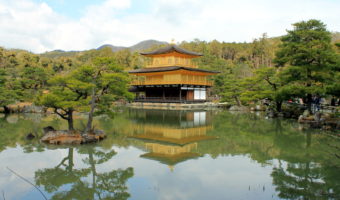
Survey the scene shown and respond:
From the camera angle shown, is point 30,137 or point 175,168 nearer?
point 175,168

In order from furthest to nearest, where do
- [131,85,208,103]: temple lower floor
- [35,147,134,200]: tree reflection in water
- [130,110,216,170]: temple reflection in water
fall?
[131,85,208,103]: temple lower floor → [130,110,216,170]: temple reflection in water → [35,147,134,200]: tree reflection in water

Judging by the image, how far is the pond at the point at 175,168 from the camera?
20.5ft

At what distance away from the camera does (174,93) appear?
3528 cm

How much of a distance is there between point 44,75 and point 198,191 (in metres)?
26.3

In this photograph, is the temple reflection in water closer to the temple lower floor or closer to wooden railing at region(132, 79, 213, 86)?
wooden railing at region(132, 79, 213, 86)

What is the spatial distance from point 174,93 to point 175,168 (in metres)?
27.4

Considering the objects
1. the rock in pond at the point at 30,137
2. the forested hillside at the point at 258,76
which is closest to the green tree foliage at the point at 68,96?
the forested hillside at the point at 258,76

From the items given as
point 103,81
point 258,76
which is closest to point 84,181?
point 103,81

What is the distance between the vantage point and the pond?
246 inches

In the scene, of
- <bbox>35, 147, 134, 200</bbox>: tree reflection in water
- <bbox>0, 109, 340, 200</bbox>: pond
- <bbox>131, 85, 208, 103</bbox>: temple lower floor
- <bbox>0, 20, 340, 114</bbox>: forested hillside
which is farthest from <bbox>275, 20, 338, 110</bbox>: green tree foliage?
<bbox>131, 85, 208, 103</bbox>: temple lower floor

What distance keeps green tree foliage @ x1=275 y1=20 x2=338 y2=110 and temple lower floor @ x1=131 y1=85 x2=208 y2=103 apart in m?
15.7

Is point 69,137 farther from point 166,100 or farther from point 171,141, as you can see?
point 166,100

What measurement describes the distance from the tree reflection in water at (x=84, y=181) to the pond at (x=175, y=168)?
0.02 m

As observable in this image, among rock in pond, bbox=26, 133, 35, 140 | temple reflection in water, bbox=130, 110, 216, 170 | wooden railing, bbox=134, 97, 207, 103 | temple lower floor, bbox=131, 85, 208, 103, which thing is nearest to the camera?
temple reflection in water, bbox=130, 110, 216, 170
